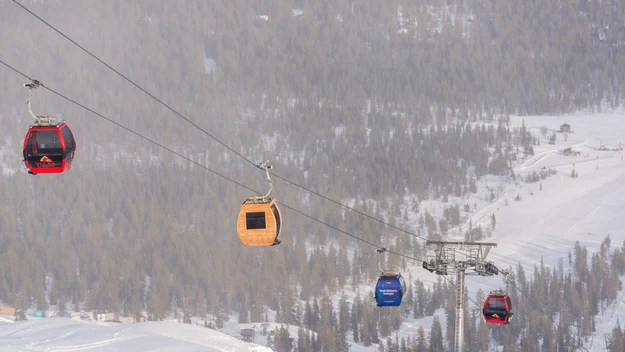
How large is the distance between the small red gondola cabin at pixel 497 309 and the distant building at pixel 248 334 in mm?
64444

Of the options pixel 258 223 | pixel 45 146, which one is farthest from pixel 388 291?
pixel 45 146

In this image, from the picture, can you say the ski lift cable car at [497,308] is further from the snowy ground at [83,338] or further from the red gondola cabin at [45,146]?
the red gondola cabin at [45,146]

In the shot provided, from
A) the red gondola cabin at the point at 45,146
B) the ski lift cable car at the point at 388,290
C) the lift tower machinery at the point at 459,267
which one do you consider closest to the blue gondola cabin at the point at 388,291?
the ski lift cable car at the point at 388,290

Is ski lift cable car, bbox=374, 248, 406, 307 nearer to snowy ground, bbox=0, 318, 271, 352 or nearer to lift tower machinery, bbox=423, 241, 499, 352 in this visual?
lift tower machinery, bbox=423, 241, 499, 352

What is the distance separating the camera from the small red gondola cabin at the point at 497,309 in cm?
4075

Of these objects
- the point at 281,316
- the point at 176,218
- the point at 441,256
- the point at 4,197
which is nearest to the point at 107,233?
the point at 176,218

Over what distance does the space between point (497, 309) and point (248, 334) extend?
224 feet

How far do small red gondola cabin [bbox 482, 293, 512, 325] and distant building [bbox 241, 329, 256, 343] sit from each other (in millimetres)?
64444

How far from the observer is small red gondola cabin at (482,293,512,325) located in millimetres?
40750

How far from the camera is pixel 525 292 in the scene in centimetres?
11750

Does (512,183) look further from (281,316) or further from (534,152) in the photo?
(281,316)

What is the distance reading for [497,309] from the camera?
4084 cm

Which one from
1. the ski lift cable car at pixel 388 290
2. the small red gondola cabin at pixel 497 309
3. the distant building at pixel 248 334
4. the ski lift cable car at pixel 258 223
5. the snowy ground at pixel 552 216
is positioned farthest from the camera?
the snowy ground at pixel 552 216

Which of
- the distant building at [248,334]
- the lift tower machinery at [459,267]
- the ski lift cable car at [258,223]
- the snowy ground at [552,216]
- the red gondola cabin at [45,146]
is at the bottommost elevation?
the distant building at [248,334]
